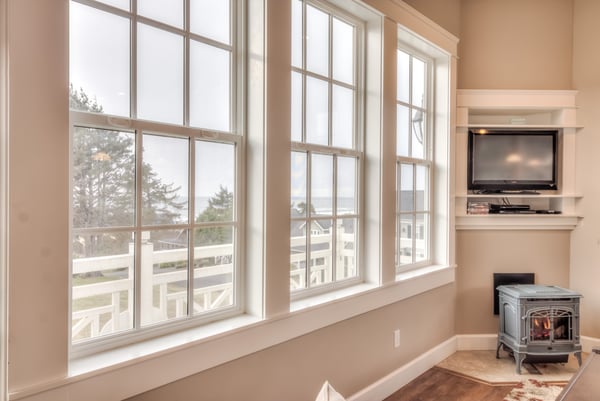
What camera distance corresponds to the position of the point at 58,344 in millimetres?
1426

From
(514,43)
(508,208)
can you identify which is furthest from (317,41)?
(508,208)

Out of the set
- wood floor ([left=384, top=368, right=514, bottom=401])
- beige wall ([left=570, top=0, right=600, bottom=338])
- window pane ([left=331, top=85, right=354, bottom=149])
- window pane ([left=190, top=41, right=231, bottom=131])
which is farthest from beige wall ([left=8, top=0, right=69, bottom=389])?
beige wall ([left=570, top=0, right=600, bottom=338])

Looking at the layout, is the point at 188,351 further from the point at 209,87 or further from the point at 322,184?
the point at 322,184

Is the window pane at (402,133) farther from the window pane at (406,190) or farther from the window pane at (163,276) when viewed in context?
the window pane at (163,276)

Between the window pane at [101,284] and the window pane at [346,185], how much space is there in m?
1.44

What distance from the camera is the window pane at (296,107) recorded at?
2.48 metres

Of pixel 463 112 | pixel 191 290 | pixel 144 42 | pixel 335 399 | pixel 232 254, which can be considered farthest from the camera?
pixel 463 112

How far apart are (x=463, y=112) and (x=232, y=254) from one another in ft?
9.12

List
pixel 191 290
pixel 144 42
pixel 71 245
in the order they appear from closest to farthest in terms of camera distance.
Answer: pixel 71 245, pixel 144 42, pixel 191 290

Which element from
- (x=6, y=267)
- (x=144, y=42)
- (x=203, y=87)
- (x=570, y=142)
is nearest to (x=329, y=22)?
(x=203, y=87)

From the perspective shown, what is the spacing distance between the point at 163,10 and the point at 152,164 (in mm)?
649

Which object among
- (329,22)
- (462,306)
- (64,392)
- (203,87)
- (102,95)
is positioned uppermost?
(329,22)

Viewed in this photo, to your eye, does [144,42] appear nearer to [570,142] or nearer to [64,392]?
[64,392]

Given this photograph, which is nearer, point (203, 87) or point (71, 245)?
point (71, 245)
